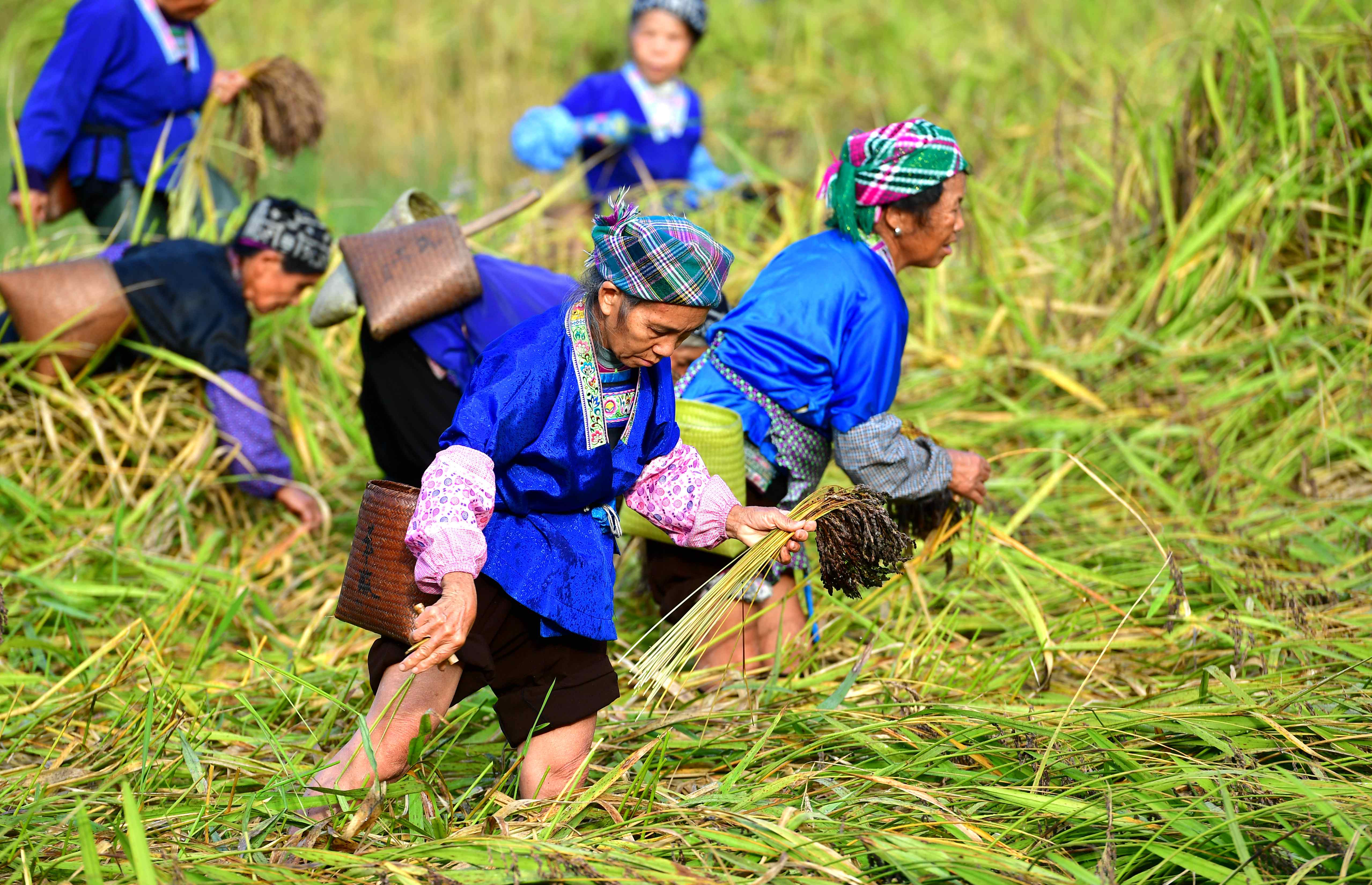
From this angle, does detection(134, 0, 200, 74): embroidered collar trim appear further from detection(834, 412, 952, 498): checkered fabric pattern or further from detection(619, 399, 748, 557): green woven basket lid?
detection(834, 412, 952, 498): checkered fabric pattern

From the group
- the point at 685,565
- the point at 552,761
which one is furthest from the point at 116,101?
the point at 552,761

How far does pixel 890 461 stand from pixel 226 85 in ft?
9.71

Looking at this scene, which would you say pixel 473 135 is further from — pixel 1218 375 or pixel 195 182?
pixel 1218 375

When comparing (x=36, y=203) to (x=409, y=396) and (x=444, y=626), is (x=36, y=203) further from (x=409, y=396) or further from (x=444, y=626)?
(x=444, y=626)

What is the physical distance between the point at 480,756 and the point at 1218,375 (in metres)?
2.90

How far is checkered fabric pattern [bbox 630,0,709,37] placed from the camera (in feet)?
16.4

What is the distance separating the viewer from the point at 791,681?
2.68 meters

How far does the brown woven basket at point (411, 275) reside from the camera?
305cm

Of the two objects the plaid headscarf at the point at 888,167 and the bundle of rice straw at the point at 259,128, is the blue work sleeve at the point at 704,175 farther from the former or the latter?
the plaid headscarf at the point at 888,167

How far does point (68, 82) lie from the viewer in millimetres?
A: 3920

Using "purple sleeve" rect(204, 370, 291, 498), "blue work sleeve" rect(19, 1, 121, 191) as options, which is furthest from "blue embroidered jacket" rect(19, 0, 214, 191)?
"purple sleeve" rect(204, 370, 291, 498)

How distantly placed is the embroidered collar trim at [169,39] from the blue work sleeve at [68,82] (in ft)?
0.40

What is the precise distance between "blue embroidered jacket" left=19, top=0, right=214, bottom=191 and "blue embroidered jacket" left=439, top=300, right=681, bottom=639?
8.68 ft

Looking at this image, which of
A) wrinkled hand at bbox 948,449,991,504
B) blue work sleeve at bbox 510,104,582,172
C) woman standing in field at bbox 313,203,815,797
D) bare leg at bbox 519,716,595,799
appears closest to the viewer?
woman standing in field at bbox 313,203,815,797
